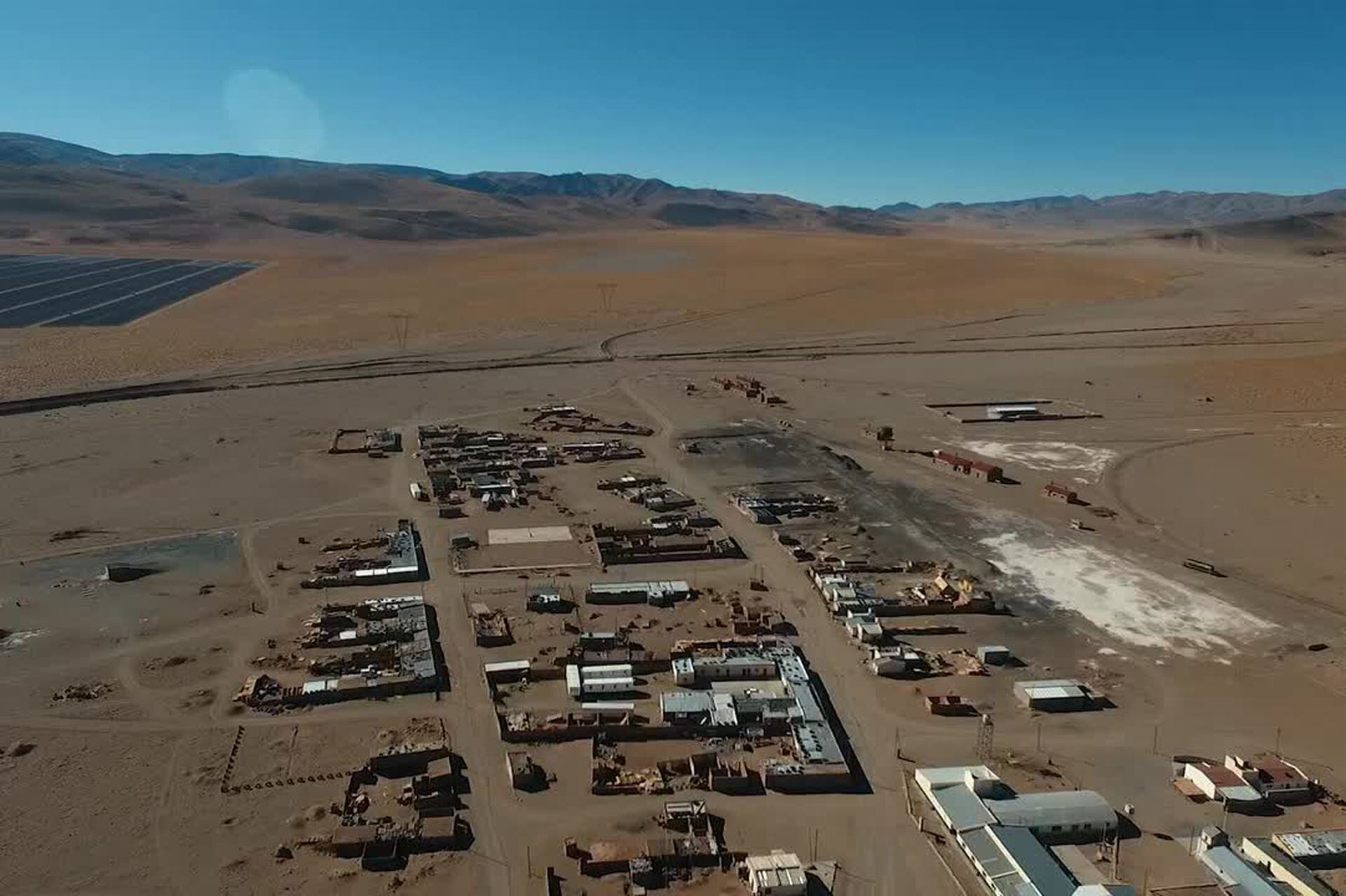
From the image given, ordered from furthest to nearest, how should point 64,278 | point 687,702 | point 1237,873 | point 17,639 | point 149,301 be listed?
point 64,278, point 149,301, point 17,639, point 687,702, point 1237,873

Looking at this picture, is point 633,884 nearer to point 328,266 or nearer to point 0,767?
point 0,767

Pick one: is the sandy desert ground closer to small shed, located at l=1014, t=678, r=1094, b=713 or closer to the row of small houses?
small shed, located at l=1014, t=678, r=1094, b=713

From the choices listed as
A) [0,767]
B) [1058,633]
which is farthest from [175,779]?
[1058,633]

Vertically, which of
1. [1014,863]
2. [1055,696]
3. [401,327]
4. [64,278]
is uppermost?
[64,278]

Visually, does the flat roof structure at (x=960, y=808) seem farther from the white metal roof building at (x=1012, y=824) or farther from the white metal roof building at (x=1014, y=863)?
the white metal roof building at (x=1014, y=863)

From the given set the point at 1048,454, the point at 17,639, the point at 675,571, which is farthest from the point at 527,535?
the point at 1048,454

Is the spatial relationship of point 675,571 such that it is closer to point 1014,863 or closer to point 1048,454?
point 1014,863

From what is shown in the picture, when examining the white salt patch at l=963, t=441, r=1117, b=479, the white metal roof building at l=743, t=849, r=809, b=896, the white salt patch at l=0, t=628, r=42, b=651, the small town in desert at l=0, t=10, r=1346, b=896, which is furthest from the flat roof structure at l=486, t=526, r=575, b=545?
the white salt patch at l=963, t=441, r=1117, b=479
